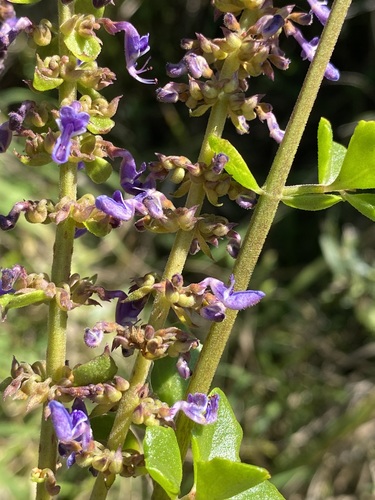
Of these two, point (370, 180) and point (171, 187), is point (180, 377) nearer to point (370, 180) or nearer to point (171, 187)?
point (370, 180)

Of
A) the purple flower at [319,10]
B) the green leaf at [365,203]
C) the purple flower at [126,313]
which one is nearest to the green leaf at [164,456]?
the purple flower at [126,313]

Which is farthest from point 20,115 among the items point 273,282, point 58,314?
point 273,282

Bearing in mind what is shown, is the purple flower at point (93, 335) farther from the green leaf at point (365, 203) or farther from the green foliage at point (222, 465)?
the green leaf at point (365, 203)

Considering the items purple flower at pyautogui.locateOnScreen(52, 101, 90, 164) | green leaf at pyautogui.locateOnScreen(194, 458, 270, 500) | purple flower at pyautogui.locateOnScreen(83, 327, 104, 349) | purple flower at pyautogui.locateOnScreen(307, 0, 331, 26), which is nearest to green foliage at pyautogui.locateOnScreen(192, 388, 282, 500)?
green leaf at pyautogui.locateOnScreen(194, 458, 270, 500)

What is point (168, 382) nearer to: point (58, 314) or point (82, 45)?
point (58, 314)

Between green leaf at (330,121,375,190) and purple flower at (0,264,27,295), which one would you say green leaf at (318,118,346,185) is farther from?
purple flower at (0,264,27,295)

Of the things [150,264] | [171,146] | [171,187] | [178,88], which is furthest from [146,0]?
[178,88]

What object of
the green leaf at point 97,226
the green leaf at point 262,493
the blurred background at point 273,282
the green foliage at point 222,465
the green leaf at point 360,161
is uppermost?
the green leaf at point 360,161
